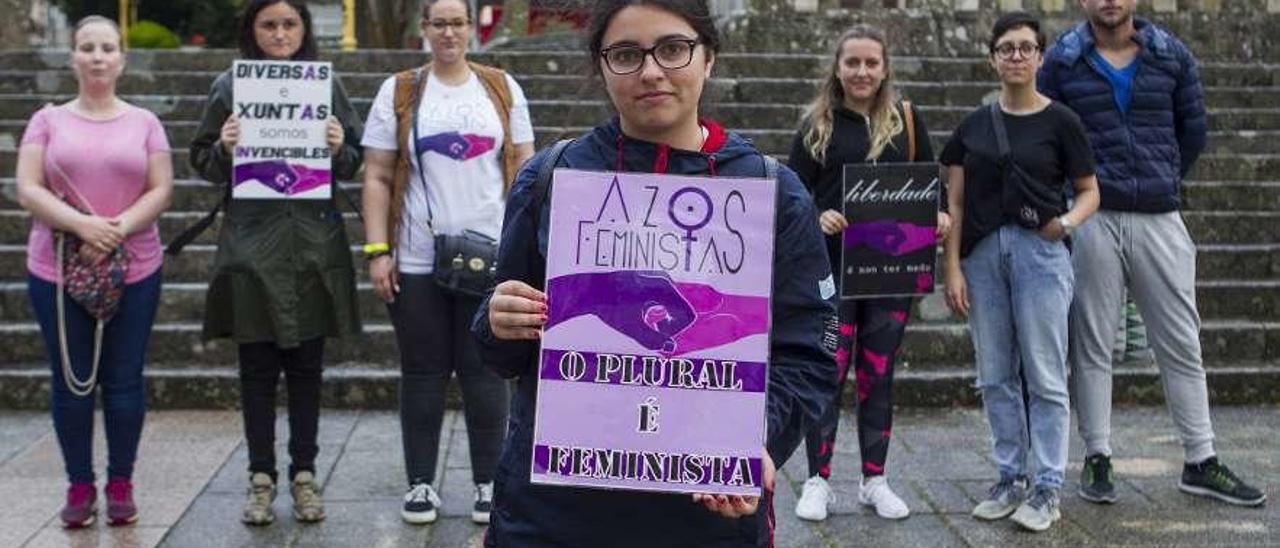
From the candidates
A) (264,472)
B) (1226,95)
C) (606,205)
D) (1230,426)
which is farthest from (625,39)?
(1226,95)

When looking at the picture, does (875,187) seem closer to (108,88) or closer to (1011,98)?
(1011,98)

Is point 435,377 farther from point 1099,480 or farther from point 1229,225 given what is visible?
point 1229,225

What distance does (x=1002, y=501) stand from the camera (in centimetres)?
554

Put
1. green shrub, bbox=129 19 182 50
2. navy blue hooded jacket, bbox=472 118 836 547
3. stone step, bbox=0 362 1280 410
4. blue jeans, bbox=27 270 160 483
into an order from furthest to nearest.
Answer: green shrub, bbox=129 19 182 50
stone step, bbox=0 362 1280 410
blue jeans, bbox=27 270 160 483
navy blue hooded jacket, bbox=472 118 836 547

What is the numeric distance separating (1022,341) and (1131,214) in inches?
27.5

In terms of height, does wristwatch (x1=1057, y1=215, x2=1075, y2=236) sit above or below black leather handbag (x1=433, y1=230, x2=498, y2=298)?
above

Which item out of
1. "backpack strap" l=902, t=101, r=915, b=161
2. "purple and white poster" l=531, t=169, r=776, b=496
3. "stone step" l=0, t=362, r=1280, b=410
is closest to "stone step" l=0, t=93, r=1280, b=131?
"stone step" l=0, t=362, r=1280, b=410

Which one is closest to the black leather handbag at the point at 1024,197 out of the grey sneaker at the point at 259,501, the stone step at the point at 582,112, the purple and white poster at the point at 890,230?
the purple and white poster at the point at 890,230

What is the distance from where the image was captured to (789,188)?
259cm

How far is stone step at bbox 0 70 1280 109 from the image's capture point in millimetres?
11008

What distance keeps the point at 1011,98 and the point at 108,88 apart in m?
3.22

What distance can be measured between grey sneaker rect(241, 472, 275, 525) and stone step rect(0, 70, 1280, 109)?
5.80 meters

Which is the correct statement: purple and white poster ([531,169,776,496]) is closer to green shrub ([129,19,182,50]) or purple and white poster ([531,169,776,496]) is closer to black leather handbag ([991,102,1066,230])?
black leather handbag ([991,102,1066,230])

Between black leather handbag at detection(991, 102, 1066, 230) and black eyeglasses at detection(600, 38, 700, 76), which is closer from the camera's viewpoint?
black eyeglasses at detection(600, 38, 700, 76)
